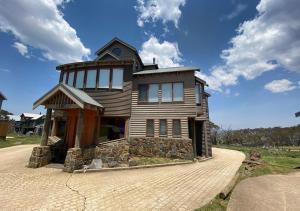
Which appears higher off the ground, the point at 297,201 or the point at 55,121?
the point at 55,121

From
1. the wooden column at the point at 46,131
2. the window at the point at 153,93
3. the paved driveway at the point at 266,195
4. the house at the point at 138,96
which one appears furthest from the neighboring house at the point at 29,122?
the paved driveway at the point at 266,195

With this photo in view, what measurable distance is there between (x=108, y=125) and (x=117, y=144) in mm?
4709

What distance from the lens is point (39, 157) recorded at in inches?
434

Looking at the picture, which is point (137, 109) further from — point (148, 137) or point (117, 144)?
point (117, 144)

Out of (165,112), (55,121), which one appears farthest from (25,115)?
(165,112)

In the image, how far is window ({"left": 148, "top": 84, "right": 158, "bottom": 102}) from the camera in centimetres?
1680

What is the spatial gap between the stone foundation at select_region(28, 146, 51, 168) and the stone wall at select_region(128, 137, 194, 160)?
6.63 meters

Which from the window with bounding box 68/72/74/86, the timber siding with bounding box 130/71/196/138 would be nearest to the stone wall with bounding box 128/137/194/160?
the timber siding with bounding box 130/71/196/138

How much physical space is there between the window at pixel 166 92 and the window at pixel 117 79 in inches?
156

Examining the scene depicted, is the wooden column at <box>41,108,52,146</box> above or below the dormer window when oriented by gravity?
below

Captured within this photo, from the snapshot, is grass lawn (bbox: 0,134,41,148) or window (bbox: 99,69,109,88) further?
grass lawn (bbox: 0,134,41,148)

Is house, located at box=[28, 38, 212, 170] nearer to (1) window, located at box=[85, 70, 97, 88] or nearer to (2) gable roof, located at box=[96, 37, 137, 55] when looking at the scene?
(1) window, located at box=[85, 70, 97, 88]

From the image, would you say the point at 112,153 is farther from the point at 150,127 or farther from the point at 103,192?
the point at 103,192

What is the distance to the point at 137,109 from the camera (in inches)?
662
